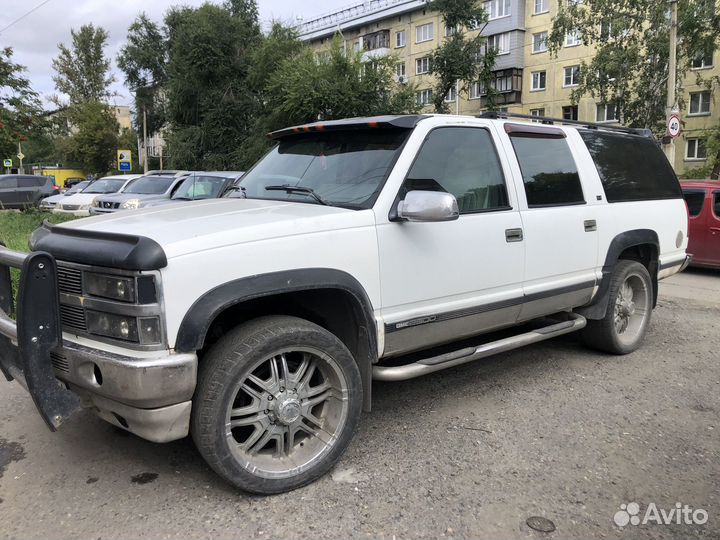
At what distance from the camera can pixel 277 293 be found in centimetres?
302

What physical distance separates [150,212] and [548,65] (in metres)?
43.0

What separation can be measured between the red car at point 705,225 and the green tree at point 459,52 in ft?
75.9

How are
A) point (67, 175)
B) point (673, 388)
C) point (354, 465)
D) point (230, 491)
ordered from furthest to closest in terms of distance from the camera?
1. point (67, 175)
2. point (673, 388)
3. point (354, 465)
4. point (230, 491)

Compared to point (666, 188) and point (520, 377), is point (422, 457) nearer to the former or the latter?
point (520, 377)

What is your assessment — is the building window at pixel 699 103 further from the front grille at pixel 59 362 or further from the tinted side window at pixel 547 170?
the front grille at pixel 59 362

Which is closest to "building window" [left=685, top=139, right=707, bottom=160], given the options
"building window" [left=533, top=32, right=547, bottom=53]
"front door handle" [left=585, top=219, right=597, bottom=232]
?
"building window" [left=533, top=32, right=547, bottom=53]

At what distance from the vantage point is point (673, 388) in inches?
186

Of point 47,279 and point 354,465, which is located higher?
point 47,279

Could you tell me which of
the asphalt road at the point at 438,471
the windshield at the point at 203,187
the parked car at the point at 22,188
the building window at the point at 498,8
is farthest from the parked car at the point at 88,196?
the building window at the point at 498,8

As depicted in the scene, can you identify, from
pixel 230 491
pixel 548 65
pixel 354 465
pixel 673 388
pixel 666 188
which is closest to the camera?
pixel 230 491

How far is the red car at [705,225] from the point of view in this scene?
1061 centimetres

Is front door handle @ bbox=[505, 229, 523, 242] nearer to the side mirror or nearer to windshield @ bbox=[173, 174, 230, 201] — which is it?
the side mirror

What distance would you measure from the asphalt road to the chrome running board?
1.45 ft

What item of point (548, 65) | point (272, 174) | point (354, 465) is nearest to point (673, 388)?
point (354, 465)
